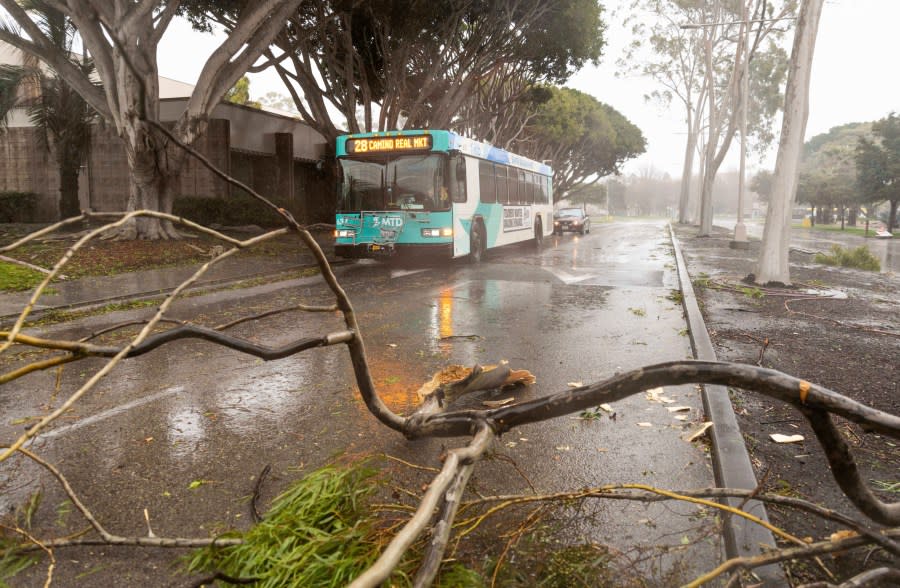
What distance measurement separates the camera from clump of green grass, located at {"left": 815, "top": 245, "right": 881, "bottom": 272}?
17.8 meters

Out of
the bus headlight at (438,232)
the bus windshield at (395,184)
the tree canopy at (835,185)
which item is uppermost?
the tree canopy at (835,185)

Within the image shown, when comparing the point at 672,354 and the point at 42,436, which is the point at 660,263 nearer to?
the point at 672,354

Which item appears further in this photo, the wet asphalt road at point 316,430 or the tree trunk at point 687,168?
the tree trunk at point 687,168

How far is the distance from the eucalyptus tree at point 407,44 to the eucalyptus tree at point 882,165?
26.3 metres

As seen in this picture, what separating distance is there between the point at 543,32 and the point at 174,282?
17.7 metres

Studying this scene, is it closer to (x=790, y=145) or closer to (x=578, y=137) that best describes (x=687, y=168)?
(x=578, y=137)

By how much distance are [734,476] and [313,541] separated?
8.04 ft

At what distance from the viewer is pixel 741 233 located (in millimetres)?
26031

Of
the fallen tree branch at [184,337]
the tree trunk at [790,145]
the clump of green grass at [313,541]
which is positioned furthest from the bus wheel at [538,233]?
the fallen tree branch at [184,337]

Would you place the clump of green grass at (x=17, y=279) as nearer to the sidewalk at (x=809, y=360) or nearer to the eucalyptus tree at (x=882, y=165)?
the sidewalk at (x=809, y=360)

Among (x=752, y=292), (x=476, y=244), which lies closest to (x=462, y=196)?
(x=476, y=244)

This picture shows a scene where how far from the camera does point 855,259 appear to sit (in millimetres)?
18234

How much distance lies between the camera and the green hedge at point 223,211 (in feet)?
86.6

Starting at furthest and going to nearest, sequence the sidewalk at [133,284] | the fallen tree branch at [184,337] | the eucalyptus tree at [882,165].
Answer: the eucalyptus tree at [882,165]
the sidewalk at [133,284]
the fallen tree branch at [184,337]
